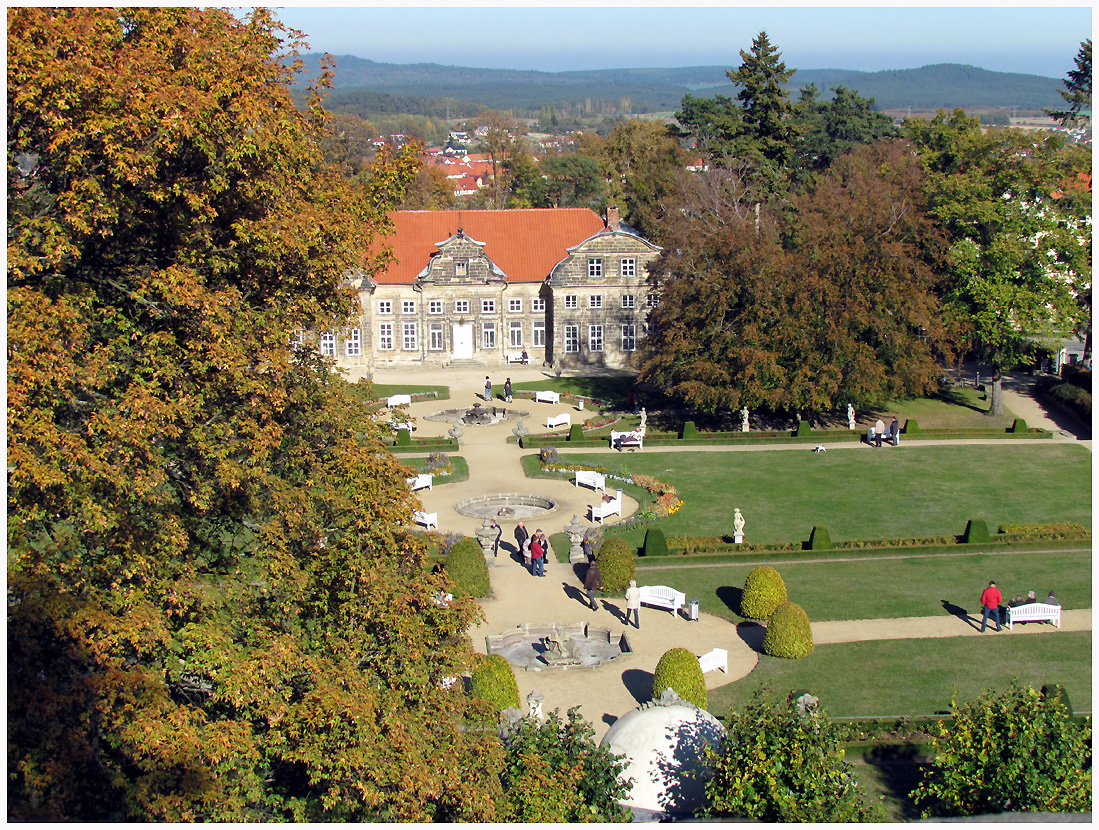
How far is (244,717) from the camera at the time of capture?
14.0 meters

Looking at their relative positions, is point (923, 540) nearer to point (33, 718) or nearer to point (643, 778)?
point (643, 778)

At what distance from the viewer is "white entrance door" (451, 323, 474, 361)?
59.0 m

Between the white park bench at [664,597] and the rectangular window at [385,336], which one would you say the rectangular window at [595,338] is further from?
the white park bench at [664,597]

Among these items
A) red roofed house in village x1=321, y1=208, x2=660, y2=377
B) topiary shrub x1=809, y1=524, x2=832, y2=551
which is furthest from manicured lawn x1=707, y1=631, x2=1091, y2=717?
red roofed house in village x1=321, y1=208, x2=660, y2=377

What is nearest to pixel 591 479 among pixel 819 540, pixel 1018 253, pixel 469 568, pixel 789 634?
pixel 819 540

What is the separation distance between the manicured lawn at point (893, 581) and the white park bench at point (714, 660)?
9.96 feet

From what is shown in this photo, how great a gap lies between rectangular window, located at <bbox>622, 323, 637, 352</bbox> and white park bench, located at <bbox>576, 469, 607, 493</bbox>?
22612 millimetres

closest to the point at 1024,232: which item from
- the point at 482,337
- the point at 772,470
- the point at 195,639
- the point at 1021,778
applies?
the point at 772,470

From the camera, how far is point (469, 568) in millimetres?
27781

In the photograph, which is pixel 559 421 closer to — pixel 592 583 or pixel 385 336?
pixel 385 336

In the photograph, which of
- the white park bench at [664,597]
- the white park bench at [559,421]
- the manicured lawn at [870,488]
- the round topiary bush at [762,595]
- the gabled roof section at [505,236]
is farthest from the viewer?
the gabled roof section at [505,236]

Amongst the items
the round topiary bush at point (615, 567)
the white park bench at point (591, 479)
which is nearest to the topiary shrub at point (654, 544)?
the round topiary bush at point (615, 567)

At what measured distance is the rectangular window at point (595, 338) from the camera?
58.8 m

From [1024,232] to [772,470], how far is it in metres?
17.3
